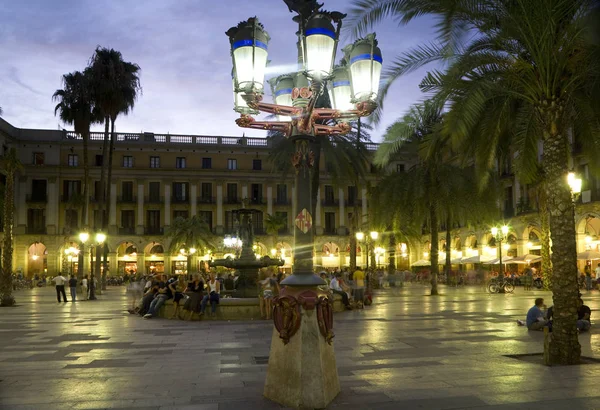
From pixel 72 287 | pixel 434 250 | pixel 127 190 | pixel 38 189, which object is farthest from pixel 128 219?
pixel 434 250

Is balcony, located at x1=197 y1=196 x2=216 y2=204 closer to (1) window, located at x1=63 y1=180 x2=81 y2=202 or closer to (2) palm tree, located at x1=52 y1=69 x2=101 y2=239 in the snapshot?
(1) window, located at x1=63 y1=180 x2=81 y2=202

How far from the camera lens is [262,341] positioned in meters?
11.7

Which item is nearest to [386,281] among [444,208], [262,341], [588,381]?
[444,208]

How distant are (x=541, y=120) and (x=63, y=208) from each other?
2159 inches

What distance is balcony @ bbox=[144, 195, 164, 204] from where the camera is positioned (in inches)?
2324

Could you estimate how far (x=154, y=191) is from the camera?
59.6 metres

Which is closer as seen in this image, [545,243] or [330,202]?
[545,243]

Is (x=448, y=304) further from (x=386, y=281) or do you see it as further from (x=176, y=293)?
(x=386, y=281)

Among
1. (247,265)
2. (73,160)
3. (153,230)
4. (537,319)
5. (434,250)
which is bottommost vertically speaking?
(537,319)

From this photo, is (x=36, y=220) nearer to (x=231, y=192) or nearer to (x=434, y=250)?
(x=231, y=192)

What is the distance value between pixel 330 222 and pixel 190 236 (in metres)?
17.6

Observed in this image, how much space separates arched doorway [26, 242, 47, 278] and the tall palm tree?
175ft

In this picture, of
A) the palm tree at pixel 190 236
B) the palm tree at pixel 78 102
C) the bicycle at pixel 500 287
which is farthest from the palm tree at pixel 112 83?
the bicycle at pixel 500 287

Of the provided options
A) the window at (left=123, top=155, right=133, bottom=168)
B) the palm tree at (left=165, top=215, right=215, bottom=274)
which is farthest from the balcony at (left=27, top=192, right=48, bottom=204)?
the palm tree at (left=165, top=215, right=215, bottom=274)
